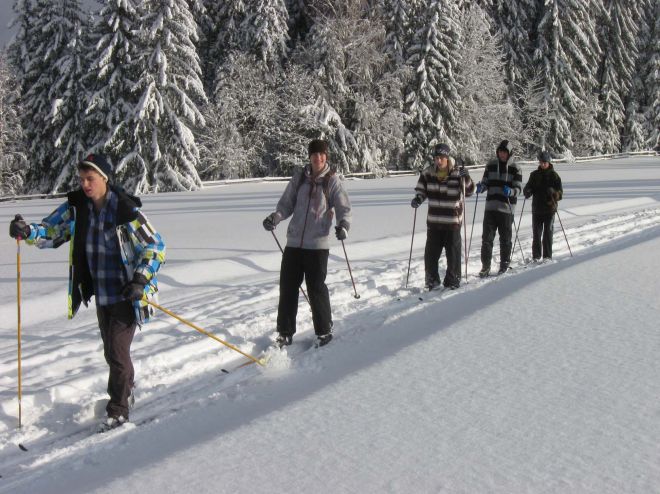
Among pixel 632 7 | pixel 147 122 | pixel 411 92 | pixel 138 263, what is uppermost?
pixel 632 7

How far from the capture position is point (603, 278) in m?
6.27

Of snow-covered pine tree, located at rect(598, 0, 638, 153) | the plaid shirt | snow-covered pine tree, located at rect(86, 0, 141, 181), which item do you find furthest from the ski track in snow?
snow-covered pine tree, located at rect(598, 0, 638, 153)

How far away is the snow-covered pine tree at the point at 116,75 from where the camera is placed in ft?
81.5

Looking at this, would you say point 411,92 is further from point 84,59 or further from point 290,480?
point 290,480

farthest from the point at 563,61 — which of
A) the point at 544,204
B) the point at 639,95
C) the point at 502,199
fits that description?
the point at 502,199

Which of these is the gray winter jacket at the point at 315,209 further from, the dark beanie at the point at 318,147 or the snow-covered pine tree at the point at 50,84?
the snow-covered pine tree at the point at 50,84

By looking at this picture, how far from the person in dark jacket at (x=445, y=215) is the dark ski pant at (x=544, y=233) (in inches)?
87.0

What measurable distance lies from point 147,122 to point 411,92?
1593 cm

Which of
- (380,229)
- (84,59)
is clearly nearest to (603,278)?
(380,229)

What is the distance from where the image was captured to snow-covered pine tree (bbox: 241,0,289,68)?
29766 millimetres

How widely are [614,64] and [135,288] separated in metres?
52.6

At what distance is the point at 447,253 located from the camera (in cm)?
725

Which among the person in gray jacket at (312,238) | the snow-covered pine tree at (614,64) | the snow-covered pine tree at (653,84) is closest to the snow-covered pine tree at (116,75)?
the person in gray jacket at (312,238)

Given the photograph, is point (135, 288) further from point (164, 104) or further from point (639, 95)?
point (639, 95)
